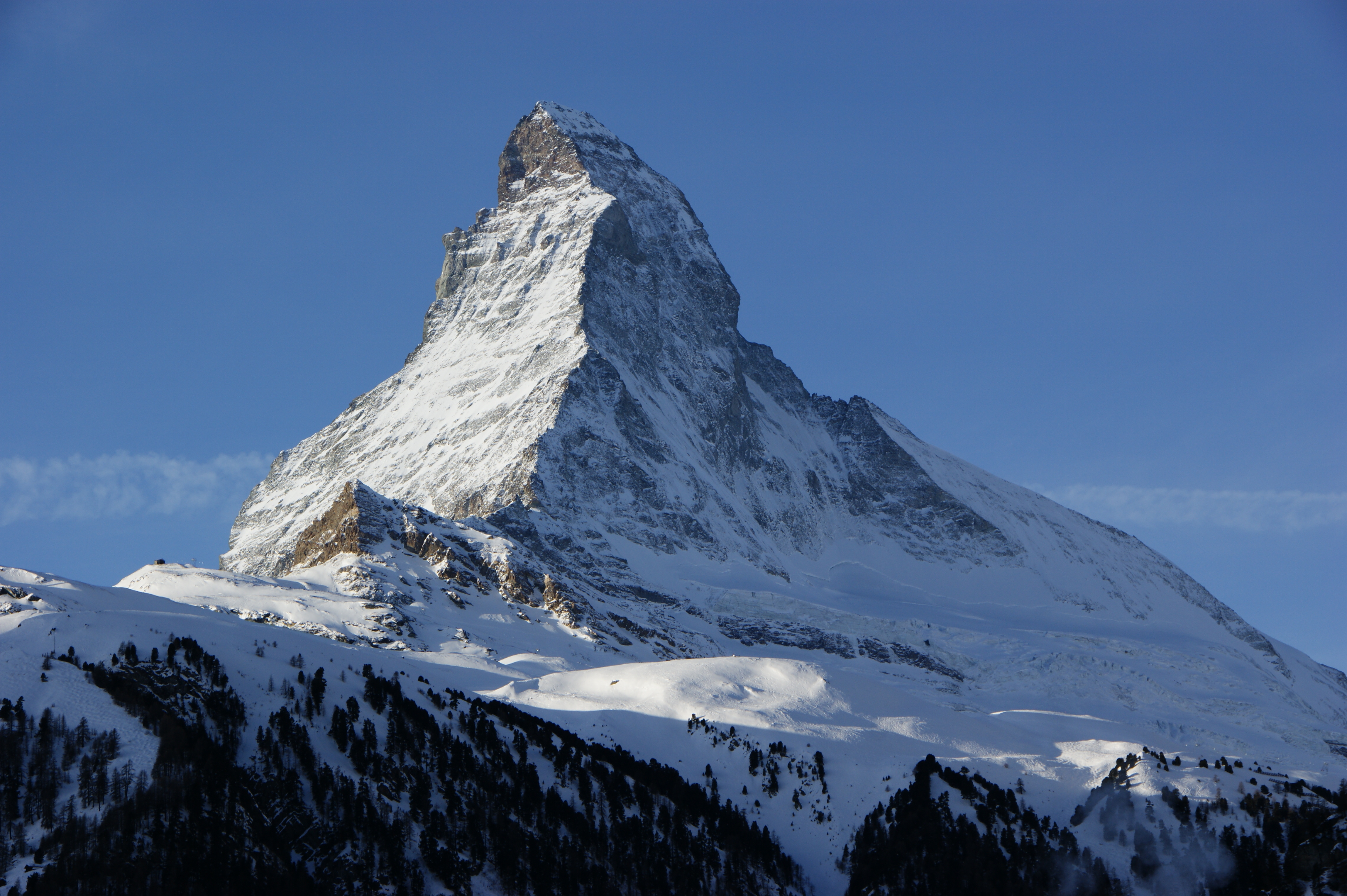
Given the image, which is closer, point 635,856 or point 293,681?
point 635,856

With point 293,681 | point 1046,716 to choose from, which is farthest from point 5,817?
point 1046,716

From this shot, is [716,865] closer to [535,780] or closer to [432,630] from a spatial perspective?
[535,780]

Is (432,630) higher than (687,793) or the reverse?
higher

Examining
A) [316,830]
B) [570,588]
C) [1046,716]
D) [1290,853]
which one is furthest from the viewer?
[570,588]

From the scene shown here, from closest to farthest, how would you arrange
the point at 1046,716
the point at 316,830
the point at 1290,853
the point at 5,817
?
1. the point at 5,817
2. the point at 316,830
3. the point at 1290,853
4. the point at 1046,716

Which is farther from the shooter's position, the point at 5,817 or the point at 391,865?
the point at 391,865

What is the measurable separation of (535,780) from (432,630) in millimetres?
64053

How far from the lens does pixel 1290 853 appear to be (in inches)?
3236

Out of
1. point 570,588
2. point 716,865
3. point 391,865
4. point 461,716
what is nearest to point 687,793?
point 716,865

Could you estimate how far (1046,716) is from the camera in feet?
478

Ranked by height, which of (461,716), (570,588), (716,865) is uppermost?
(570,588)

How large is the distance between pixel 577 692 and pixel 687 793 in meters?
29.1

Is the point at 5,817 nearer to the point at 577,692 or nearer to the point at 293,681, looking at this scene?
the point at 293,681

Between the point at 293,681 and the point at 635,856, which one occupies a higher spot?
the point at 293,681
